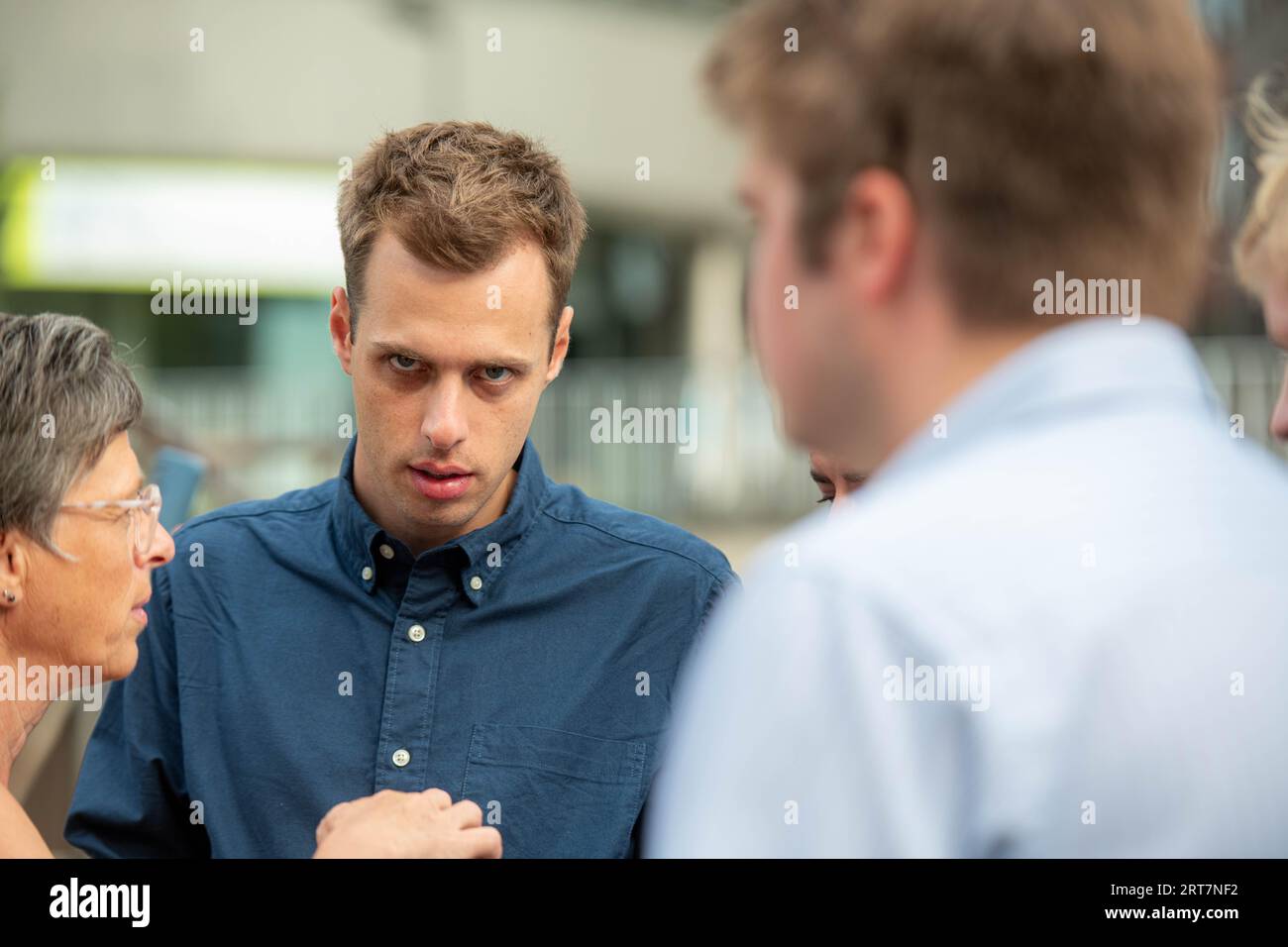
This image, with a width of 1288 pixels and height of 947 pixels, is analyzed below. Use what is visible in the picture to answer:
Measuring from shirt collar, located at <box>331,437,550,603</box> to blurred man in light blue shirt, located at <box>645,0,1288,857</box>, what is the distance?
129 cm

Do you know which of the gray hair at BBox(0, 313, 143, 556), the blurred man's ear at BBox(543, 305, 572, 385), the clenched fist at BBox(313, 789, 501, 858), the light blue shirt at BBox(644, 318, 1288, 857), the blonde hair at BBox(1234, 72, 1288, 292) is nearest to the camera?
the light blue shirt at BBox(644, 318, 1288, 857)

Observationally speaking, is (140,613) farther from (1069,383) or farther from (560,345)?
(1069,383)

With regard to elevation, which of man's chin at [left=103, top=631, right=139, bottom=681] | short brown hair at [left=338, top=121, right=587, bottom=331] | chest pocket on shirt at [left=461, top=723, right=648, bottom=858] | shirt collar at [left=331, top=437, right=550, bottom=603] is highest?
short brown hair at [left=338, top=121, right=587, bottom=331]

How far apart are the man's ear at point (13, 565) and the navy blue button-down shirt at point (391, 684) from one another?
0.26m

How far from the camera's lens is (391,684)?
7.79 ft

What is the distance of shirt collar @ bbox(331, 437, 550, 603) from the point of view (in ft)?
8.04

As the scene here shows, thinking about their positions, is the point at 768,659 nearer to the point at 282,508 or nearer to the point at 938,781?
the point at 938,781

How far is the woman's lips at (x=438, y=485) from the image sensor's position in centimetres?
246

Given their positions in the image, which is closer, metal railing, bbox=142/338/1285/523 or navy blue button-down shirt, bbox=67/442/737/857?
navy blue button-down shirt, bbox=67/442/737/857

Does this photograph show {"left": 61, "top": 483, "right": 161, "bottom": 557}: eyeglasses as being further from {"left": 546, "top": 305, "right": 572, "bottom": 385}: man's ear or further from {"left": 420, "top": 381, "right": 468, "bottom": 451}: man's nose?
{"left": 546, "top": 305, "right": 572, "bottom": 385}: man's ear

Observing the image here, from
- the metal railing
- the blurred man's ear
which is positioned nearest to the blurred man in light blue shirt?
the blurred man's ear

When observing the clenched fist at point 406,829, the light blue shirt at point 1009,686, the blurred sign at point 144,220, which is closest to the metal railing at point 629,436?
the blurred sign at point 144,220

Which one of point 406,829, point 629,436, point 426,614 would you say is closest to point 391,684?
point 426,614

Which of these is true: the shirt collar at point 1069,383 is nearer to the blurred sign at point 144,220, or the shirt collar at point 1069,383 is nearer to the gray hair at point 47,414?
the gray hair at point 47,414
